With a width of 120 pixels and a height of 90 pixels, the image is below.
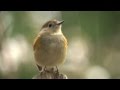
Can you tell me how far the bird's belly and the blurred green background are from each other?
37cm

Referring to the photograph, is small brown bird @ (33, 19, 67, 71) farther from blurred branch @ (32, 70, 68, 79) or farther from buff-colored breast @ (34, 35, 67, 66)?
blurred branch @ (32, 70, 68, 79)

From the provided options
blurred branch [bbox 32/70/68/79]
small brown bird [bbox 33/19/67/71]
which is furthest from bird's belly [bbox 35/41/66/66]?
blurred branch [bbox 32/70/68/79]

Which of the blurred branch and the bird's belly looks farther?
the bird's belly

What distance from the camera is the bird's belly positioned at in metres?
11.0

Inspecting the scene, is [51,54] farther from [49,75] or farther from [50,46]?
[49,75]

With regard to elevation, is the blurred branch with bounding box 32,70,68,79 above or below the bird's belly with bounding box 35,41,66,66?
below

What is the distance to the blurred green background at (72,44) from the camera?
38.1 feet

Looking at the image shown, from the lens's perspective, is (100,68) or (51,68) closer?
(51,68)

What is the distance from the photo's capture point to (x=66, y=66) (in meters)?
11.7

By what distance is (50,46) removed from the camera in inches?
436

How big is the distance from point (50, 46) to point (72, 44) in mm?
725
